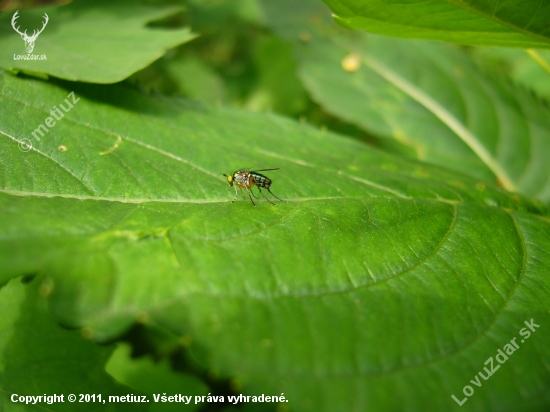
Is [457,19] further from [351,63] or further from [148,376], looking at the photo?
[148,376]

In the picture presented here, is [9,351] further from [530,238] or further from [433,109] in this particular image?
[433,109]

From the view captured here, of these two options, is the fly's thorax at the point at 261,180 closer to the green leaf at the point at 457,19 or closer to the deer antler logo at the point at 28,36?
the green leaf at the point at 457,19

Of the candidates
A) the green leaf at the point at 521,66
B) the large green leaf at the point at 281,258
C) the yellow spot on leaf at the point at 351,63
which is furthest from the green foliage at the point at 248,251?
the green leaf at the point at 521,66

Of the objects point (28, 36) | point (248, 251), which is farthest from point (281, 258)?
point (28, 36)

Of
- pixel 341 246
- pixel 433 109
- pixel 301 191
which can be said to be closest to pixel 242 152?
pixel 301 191

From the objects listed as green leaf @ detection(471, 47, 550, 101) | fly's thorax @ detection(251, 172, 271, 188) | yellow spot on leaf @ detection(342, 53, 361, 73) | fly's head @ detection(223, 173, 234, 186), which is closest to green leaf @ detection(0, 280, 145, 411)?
fly's head @ detection(223, 173, 234, 186)

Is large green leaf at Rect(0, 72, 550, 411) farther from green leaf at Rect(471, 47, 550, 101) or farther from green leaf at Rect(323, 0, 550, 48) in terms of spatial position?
green leaf at Rect(471, 47, 550, 101)
